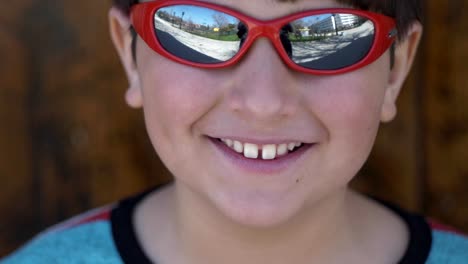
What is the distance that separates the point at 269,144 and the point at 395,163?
3.47 ft

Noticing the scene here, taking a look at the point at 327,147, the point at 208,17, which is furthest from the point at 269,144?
the point at 208,17

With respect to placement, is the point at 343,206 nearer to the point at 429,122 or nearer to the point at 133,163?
Answer: the point at 429,122

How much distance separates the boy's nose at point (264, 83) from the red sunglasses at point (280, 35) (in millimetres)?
16

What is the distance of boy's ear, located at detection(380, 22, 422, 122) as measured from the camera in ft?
6.24

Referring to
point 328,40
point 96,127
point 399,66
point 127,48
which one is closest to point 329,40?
point 328,40

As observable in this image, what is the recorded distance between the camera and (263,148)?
5.65 feet

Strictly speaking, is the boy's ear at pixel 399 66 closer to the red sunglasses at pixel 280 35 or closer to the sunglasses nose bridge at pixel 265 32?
the red sunglasses at pixel 280 35

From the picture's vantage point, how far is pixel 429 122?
2.64 meters

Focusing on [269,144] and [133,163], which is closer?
[269,144]

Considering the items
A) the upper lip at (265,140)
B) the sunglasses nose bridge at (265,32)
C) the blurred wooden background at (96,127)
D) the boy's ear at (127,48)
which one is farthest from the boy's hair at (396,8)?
the blurred wooden background at (96,127)

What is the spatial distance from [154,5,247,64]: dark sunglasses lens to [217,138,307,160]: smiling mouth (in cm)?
19

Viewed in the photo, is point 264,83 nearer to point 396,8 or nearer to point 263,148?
point 263,148

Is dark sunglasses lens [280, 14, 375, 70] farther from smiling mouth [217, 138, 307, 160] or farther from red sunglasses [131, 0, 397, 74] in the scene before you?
smiling mouth [217, 138, 307, 160]

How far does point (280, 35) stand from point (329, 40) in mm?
101
